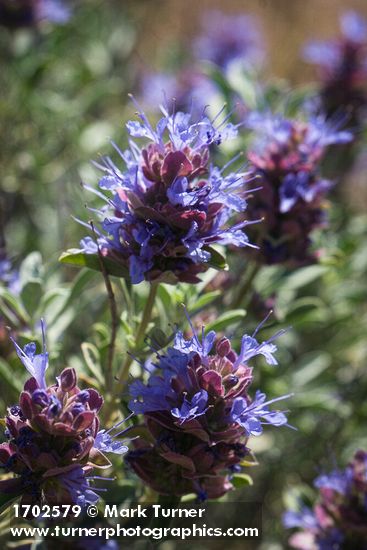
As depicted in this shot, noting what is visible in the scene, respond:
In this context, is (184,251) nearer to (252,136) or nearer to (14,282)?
(14,282)

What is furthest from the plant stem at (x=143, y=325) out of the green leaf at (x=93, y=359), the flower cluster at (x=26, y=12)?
the flower cluster at (x=26, y=12)

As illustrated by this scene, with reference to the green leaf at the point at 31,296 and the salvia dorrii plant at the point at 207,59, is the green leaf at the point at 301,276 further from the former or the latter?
the salvia dorrii plant at the point at 207,59

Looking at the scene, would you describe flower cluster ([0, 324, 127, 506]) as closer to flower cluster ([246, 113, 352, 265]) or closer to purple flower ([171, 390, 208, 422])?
purple flower ([171, 390, 208, 422])

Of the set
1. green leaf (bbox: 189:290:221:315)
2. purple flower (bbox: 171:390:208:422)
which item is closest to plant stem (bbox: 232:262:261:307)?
green leaf (bbox: 189:290:221:315)

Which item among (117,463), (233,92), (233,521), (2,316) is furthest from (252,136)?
(233,521)

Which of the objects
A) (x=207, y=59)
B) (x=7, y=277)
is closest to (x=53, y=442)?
(x=7, y=277)

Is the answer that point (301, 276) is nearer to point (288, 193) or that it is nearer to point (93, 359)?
point (288, 193)
